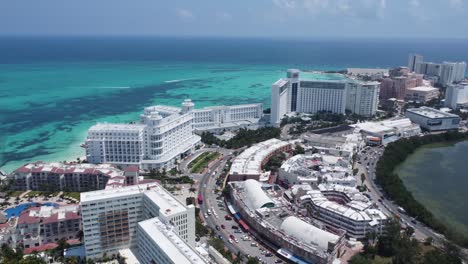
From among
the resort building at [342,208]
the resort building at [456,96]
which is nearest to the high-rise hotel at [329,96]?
the resort building at [456,96]

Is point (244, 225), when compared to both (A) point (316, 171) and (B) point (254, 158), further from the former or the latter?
(B) point (254, 158)

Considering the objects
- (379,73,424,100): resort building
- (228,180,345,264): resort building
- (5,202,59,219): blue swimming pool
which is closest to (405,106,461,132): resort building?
(379,73,424,100): resort building

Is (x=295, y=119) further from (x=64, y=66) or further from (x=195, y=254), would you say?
(x=64, y=66)

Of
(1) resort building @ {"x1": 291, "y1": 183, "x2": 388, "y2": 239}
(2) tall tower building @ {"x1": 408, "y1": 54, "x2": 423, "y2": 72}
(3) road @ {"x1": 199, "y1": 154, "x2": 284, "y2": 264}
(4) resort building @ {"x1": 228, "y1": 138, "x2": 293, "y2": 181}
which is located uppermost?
(2) tall tower building @ {"x1": 408, "y1": 54, "x2": 423, "y2": 72}

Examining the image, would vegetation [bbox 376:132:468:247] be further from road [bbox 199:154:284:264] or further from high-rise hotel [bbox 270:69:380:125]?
high-rise hotel [bbox 270:69:380:125]

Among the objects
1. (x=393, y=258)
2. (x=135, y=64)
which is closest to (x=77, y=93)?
(x=135, y=64)
